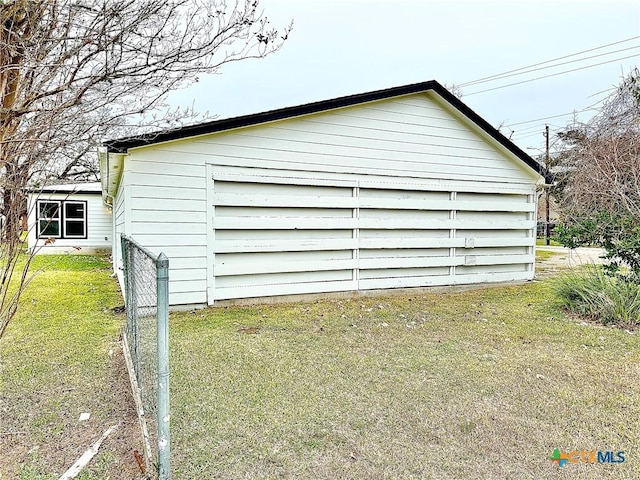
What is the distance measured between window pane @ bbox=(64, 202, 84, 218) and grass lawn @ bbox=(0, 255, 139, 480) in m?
11.0

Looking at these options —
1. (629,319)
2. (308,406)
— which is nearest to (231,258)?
(308,406)

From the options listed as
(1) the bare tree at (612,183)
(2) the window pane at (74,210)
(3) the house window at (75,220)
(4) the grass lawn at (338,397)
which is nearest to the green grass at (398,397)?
(4) the grass lawn at (338,397)

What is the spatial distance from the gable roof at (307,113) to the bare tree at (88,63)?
143 cm

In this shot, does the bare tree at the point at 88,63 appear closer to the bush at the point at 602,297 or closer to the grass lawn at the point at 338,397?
the grass lawn at the point at 338,397

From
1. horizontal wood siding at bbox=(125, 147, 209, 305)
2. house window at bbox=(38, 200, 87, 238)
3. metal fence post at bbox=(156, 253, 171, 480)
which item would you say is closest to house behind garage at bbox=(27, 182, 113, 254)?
house window at bbox=(38, 200, 87, 238)

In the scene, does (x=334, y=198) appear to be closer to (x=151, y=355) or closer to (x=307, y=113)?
(x=307, y=113)

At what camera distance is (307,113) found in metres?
6.60

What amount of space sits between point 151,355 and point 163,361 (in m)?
1.13

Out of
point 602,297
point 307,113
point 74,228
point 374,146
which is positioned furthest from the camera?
point 74,228

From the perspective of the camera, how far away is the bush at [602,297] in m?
5.41

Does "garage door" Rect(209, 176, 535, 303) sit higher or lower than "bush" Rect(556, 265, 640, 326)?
higher

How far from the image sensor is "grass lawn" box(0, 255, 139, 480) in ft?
7.73

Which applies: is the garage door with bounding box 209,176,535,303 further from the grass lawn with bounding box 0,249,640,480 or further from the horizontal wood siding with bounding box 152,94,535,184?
the grass lawn with bounding box 0,249,640,480

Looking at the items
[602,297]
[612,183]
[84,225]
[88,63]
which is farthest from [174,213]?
[84,225]
